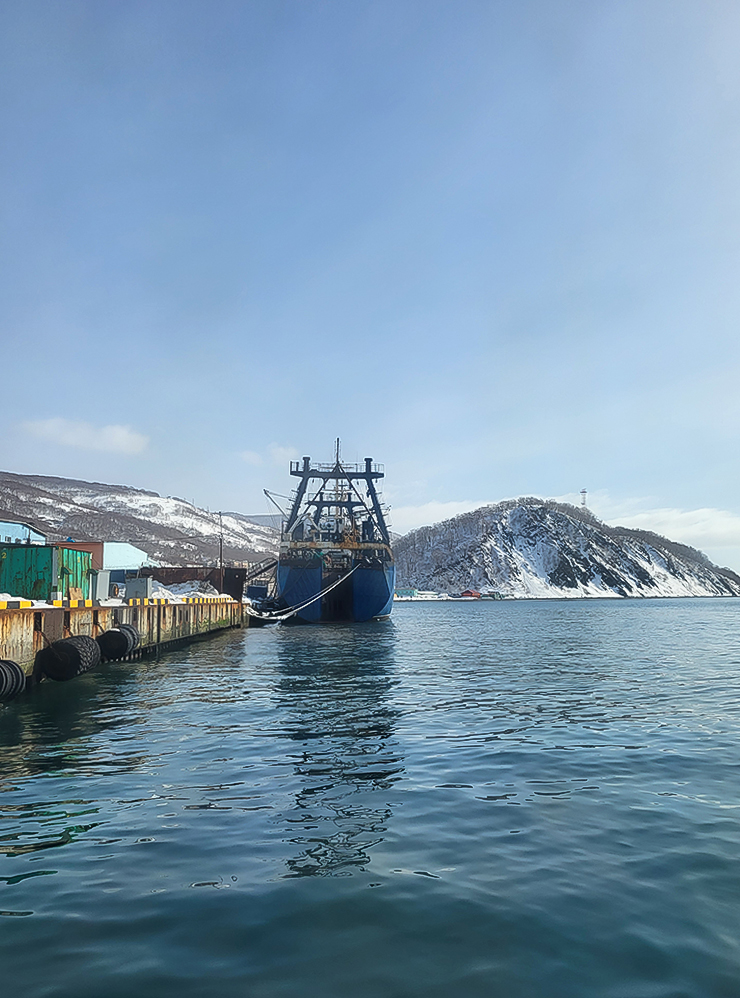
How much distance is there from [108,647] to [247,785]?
17.5 metres

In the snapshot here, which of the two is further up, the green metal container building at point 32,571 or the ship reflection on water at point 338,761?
the green metal container building at point 32,571

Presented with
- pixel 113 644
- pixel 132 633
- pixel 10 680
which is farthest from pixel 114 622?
pixel 10 680

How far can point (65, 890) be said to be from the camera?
20.1 ft

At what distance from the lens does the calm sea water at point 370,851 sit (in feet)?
15.9

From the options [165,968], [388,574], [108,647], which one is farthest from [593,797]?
[388,574]

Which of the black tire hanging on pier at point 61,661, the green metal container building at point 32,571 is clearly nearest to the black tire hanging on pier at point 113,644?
the green metal container building at point 32,571

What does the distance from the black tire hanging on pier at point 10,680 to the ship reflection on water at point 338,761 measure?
250 inches

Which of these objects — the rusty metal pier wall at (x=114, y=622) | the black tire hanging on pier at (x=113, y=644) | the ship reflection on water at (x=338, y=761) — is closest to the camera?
the ship reflection on water at (x=338, y=761)

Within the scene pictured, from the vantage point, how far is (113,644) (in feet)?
82.2

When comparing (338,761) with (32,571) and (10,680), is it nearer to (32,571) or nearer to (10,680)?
(10,680)

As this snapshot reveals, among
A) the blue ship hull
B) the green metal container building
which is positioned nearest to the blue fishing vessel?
the blue ship hull

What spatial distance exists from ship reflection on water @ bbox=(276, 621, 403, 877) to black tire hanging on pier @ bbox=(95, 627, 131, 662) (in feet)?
19.2


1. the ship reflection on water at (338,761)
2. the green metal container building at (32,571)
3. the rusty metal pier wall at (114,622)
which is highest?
the green metal container building at (32,571)

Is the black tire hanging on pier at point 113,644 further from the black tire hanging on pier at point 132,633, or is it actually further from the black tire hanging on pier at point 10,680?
the black tire hanging on pier at point 10,680
